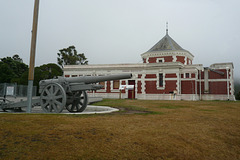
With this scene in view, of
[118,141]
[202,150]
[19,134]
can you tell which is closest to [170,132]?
[202,150]

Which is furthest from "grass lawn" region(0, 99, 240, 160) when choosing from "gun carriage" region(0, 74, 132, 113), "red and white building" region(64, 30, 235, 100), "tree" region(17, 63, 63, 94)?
"tree" region(17, 63, 63, 94)

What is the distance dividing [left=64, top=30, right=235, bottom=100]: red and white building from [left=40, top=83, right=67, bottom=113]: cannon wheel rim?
20030mm

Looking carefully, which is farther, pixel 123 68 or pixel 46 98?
pixel 123 68

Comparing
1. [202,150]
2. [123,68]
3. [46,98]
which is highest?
[123,68]

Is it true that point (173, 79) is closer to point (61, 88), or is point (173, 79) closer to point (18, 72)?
point (61, 88)

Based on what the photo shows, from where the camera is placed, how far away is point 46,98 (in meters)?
10.4

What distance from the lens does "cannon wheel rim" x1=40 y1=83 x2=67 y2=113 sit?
9.99 meters

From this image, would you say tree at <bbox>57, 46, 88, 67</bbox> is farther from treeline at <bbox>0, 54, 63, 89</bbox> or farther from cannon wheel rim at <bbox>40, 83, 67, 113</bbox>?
cannon wheel rim at <bbox>40, 83, 67, 113</bbox>

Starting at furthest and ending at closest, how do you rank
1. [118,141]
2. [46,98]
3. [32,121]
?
[46,98]
[32,121]
[118,141]

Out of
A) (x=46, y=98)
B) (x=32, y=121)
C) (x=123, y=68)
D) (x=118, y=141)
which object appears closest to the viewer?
(x=118, y=141)

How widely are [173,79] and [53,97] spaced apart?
2202cm

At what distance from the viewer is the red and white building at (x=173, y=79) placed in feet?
95.3

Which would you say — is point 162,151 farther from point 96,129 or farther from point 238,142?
point 238,142

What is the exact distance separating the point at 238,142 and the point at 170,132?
1.89m
